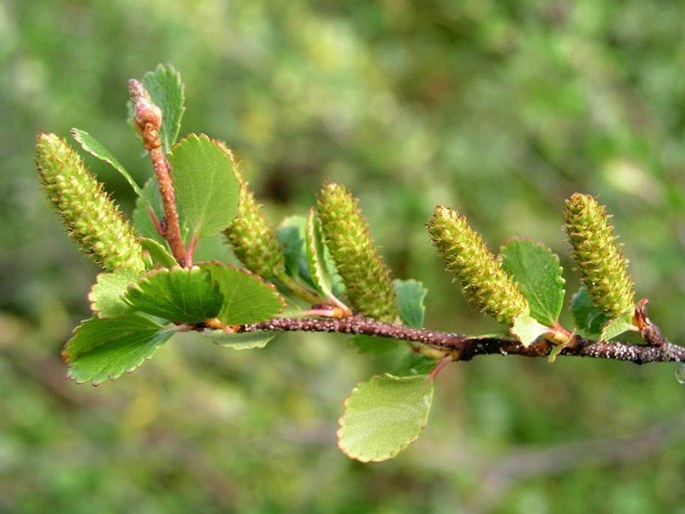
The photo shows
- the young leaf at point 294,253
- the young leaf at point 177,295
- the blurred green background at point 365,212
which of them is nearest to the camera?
the young leaf at point 177,295

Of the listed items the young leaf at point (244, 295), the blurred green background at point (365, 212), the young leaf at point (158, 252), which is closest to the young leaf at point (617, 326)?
the young leaf at point (244, 295)

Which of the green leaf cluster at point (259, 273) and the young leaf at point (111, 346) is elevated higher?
the green leaf cluster at point (259, 273)

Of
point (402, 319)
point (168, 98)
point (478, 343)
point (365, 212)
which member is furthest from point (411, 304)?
point (365, 212)

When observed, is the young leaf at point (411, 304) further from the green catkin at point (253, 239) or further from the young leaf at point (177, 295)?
the young leaf at point (177, 295)

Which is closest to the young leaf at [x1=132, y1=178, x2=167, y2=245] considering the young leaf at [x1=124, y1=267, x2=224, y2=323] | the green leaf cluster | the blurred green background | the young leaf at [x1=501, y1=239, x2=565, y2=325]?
the green leaf cluster

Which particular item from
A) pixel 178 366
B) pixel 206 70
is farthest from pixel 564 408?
pixel 206 70

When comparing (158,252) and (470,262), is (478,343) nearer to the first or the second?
(470,262)
